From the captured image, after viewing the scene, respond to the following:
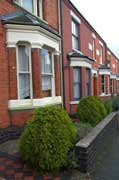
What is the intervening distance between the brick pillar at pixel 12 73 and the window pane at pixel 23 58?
0.38 metres

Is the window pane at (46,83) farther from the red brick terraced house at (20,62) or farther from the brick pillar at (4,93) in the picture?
the brick pillar at (4,93)

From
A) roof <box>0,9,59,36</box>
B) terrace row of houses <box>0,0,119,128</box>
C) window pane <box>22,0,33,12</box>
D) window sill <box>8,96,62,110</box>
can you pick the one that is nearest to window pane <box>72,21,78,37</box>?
terrace row of houses <box>0,0,119,128</box>

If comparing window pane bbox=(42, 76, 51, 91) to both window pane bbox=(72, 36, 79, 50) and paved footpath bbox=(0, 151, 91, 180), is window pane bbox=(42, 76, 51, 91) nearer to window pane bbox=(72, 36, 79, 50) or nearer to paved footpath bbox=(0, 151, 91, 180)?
paved footpath bbox=(0, 151, 91, 180)

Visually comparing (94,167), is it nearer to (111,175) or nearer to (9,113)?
(111,175)

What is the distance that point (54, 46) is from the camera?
436 inches

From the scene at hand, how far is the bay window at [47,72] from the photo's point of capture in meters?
10.6

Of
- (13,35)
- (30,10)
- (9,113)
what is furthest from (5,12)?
(9,113)

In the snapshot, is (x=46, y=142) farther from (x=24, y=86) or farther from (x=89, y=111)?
(x=89, y=111)

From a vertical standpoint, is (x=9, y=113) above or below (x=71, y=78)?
below

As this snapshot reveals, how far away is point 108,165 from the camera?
6.46 metres

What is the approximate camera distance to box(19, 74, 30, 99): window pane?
9477 millimetres

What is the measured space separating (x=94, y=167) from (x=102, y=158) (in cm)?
97

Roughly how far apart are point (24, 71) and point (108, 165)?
4548 millimetres

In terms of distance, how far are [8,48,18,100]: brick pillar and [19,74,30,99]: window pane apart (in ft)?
1.25
